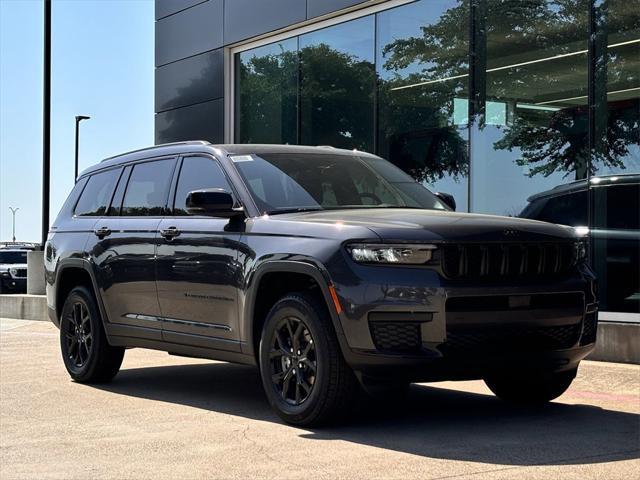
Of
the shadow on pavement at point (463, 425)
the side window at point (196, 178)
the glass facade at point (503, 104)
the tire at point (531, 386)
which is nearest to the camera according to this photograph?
the shadow on pavement at point (463, 425)

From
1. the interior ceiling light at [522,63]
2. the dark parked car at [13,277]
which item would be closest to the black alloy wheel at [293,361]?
the interior ceiling light at [522,63]

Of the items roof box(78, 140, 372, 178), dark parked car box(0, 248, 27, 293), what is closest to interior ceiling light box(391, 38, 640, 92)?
roof box(78, 140, 372, 178)

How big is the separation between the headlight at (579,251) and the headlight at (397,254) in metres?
1.15

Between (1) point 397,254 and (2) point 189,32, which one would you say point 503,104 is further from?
(2) point 189,32

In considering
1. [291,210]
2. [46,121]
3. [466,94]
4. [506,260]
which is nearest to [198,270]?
[291,210]

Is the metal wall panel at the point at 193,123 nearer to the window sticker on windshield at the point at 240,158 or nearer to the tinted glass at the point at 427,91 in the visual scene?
the tinted glass at the point at 427,91

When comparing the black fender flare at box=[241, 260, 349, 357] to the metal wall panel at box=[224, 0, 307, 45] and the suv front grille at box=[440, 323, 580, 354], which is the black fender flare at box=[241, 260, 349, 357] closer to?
the suv front grille at box=[440, 323, 580, 354]

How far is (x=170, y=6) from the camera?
2008 cm

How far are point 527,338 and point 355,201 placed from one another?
171cm

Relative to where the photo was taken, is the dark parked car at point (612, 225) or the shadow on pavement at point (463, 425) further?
the dark parked car at point (612, 225)

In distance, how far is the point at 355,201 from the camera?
743 cm

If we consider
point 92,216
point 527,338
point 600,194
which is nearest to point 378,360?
point 527,338

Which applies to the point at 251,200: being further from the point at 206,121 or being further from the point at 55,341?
the point at 206,121

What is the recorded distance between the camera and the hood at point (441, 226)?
20.1 feet
